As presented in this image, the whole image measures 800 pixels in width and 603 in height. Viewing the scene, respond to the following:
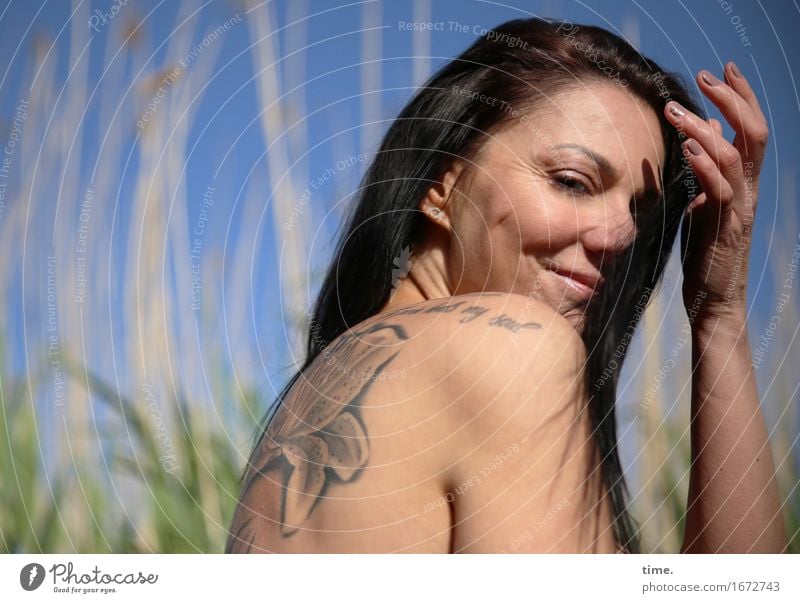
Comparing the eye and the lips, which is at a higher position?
the eye

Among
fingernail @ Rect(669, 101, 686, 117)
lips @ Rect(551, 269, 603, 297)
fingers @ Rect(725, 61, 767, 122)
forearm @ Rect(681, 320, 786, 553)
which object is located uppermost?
fingers @ Rect(725, 61, 767, 122)

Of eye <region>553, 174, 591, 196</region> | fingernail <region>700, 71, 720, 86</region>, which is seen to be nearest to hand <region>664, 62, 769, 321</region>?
fingernail <region>700, 71, 720, 86</region>

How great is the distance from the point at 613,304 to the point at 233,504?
1.92ft

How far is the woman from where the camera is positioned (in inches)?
27.9

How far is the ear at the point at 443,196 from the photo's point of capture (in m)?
0.87

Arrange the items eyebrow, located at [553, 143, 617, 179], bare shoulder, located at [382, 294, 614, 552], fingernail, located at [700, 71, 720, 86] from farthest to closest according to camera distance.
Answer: fingernail, located at [700, 71, 720, 86], eyebrow, located at [553, 143, 617, 179], bare shoulder, located at [382, 294, 614, 552]

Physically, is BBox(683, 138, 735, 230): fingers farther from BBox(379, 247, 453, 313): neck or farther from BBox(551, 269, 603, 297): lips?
BBox(379, 247, 453, 313): neck

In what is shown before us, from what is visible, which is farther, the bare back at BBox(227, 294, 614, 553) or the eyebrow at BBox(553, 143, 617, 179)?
the eyebrow at BBox(553, 143, 617, 179)

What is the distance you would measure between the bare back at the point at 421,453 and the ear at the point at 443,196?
0.11 meters

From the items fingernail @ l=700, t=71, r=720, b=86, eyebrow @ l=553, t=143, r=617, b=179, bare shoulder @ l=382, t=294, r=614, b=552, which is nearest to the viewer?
bare shoulder @ l=382, t=294, r=614, b=552

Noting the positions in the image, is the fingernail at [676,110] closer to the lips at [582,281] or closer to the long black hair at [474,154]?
the long black hair at [474,154]

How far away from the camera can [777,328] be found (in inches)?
48.6

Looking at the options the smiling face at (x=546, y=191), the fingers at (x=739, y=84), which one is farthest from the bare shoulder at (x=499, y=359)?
the fingers at (x=739, y=84)

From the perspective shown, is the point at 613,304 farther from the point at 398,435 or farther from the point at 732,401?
the point at 398,435
